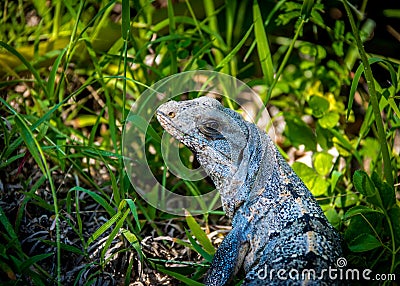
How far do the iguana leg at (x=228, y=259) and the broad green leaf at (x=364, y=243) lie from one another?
566mm

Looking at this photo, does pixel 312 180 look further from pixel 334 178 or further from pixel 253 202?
pixel 253 202

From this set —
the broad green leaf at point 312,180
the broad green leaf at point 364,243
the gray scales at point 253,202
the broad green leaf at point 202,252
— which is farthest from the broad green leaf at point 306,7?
the broad green leaf at point 202,252

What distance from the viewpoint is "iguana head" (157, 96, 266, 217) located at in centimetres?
320

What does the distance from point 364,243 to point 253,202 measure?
62 centimetres

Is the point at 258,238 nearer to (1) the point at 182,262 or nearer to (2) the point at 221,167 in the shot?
(2) the point at 221,167

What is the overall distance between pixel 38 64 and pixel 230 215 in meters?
2.43

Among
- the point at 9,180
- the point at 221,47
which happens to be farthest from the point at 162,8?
the point at 9,180

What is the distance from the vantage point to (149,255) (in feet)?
12.4

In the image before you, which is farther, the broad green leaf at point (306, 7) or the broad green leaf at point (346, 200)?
the broad green leaf at point (346, 200)

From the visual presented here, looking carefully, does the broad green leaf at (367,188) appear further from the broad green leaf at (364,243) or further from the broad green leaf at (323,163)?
the broad green leaf at (323,163)

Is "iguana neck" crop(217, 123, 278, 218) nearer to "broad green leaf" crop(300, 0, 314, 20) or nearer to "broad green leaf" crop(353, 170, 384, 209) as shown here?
"broad green leaf" crop(353, 170, 384, 209)

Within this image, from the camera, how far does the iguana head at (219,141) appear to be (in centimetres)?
320

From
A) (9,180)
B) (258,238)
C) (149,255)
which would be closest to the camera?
(258,238)

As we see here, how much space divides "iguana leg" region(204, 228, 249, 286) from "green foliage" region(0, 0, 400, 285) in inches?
8.4
